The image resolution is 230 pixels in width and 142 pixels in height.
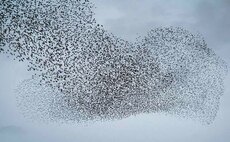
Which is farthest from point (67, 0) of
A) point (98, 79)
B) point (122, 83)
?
point (122, 83)

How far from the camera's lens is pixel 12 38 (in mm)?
34531

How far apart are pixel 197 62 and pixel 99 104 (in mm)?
15771

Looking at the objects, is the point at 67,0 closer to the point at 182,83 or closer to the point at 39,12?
the point at 39,12

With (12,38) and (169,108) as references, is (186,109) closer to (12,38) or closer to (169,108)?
(169,108)

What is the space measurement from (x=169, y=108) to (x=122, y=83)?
63.8ft

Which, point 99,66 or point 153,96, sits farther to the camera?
point 153,96

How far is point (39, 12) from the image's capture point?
1390 inches

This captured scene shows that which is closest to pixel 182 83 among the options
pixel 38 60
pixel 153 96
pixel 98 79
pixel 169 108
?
pixel 153 96

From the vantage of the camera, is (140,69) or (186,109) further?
(186,109)

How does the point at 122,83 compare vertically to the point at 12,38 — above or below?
above

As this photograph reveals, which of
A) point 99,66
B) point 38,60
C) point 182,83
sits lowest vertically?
point 38,60

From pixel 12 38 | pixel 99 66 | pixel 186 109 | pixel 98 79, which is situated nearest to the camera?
pixel 12 38

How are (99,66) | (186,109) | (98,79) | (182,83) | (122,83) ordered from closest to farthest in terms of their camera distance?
(99,66) → (98,79) → (122,83) → (182,83) → (186,109)

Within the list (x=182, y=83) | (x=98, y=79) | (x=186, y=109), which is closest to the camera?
(x=98, y=79)
